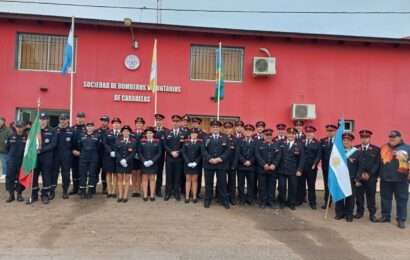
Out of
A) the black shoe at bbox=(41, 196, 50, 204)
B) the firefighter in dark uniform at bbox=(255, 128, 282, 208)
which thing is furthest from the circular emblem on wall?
the firefighter in dark uniform at bbox=(255, 128, 282, 208)

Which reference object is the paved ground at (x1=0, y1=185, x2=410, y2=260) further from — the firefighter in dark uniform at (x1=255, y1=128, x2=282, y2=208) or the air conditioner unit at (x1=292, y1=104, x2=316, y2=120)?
the air conditioner unit at (x1=292, y1=104, x2=316, y2=120)

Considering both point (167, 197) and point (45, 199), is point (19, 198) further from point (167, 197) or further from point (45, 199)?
point (167, 197)

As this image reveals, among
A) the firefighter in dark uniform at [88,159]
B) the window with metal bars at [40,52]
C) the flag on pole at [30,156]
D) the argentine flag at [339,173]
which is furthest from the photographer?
the window with metal bars at [40,52]

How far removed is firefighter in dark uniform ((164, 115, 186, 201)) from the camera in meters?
8.95

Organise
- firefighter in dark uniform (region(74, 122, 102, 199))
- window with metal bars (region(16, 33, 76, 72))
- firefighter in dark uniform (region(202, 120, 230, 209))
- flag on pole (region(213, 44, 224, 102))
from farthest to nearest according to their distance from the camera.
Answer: window with metal bars (region(16, 33, 76, 72))
flag on pole (region(213, 44, 224, 102))
firefighter in dark uniform (region(74, 122, 102, 199))
firefighter in dark uniform (region(202, 120, 230, 209))

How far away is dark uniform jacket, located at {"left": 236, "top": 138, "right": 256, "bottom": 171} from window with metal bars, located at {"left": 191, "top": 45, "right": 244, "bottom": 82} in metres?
6.67

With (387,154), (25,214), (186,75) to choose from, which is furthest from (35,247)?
(186,75)

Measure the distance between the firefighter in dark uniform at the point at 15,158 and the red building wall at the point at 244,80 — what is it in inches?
221

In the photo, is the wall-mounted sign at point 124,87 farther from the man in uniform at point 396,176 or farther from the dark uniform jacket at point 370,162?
the man in uniform at point 396,176

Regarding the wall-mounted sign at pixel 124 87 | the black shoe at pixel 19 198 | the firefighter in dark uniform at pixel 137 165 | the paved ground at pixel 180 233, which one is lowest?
the paved ground at pixel 180 233

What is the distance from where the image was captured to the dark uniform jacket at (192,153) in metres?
8.70

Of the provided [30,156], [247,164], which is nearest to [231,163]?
[247,164]

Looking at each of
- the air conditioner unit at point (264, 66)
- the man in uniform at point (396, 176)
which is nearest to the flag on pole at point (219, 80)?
the air conditioner unit at point (264, 66)

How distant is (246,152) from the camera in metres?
8.64
